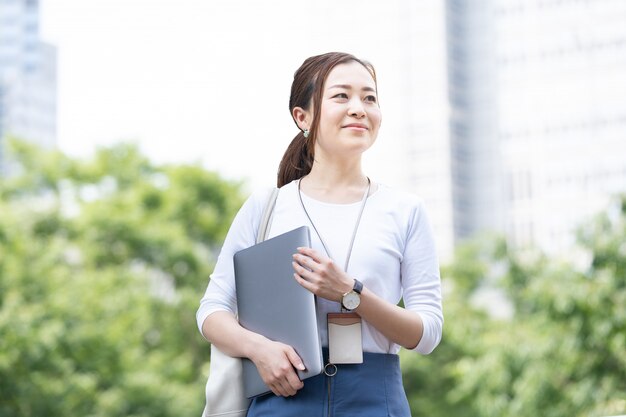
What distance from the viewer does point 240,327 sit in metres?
1.69

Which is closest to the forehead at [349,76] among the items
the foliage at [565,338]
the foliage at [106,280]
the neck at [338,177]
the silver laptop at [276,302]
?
the neck at [338,177]

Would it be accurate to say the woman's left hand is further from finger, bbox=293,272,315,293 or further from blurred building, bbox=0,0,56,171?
blurred building, bbox=0,0,56,171

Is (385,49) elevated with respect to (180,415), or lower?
elevated

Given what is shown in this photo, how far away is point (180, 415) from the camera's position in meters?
14.9

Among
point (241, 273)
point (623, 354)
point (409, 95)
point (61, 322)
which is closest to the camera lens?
point (241, 273)

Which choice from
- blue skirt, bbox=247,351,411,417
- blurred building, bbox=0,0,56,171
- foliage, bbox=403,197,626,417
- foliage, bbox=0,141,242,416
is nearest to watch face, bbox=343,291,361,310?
blue skirt, bbox=247,351,411,417

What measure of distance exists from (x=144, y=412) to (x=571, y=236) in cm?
750

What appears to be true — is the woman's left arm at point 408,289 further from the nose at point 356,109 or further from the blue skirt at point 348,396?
the nose at point 356,109

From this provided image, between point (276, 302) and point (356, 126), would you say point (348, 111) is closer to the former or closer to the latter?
point (356, 126)

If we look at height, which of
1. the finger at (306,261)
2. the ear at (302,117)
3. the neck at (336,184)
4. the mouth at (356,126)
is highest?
the ear at (302,117)

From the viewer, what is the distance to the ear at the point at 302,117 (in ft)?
5.99

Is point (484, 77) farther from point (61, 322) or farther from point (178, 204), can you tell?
point (61, 322)

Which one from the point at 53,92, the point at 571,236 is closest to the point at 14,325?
the point at 571,236

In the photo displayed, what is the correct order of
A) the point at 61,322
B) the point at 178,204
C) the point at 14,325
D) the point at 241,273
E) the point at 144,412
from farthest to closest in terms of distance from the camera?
the point at 178,204, the point at 144,412, the point at 61,322, the point at 14,325, the point at 241,273
